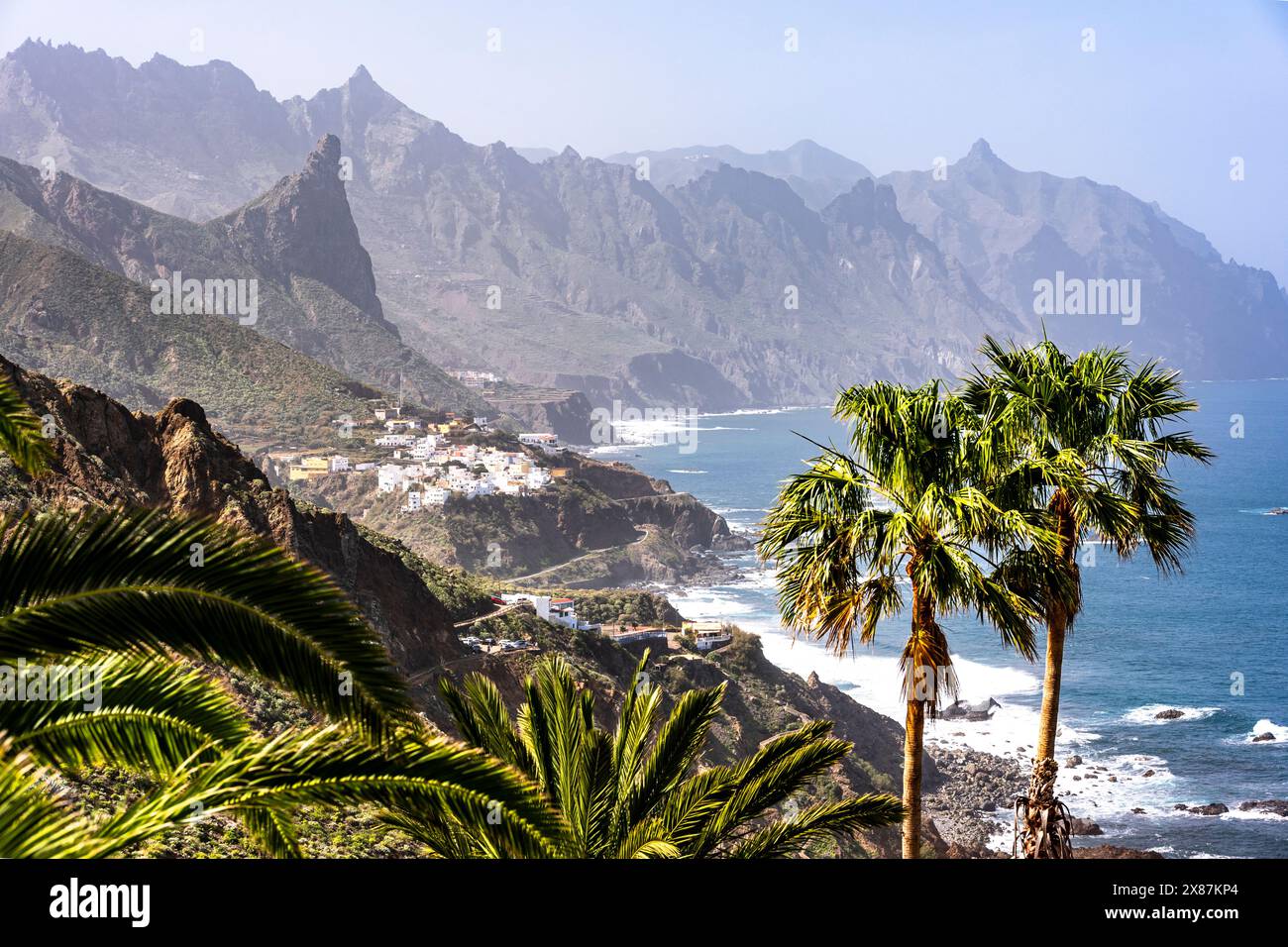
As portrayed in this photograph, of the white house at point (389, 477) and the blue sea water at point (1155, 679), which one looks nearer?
the blue sea water at point (1155, 679)

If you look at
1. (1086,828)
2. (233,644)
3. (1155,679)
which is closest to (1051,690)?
(233,644)

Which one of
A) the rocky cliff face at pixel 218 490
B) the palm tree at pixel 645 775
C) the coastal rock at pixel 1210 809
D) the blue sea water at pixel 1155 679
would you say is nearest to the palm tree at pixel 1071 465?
the palm tree at pixel 645 775

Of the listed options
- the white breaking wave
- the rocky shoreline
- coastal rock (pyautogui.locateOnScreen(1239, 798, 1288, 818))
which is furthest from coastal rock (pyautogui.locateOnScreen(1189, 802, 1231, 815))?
the white breaking wave

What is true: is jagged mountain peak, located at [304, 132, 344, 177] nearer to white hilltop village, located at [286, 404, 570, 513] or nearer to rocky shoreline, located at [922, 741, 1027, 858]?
white hilltop village, located at [286, 404, 570, 513]

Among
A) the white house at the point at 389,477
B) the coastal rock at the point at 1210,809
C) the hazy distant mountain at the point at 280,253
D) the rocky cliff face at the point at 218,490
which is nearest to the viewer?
the rocky cliff face at the point at 218,490

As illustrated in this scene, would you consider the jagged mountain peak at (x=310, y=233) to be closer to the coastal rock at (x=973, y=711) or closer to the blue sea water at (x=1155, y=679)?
the blue sea water at (x=1155, y=679)

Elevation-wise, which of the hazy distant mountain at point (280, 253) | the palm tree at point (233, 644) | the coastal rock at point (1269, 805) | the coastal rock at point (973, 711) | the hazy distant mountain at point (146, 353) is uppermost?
the hazy distant mountain at point (280, 253)

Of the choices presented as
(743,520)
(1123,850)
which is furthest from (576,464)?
(1123,850)
